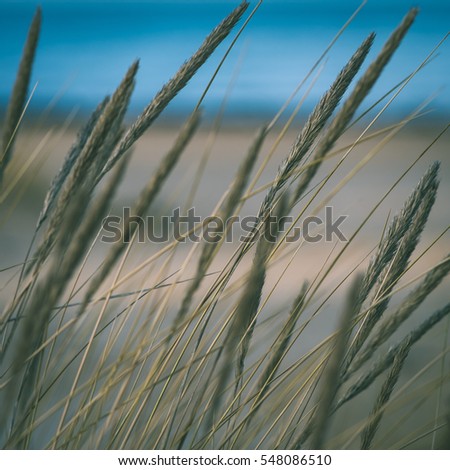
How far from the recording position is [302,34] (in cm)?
102

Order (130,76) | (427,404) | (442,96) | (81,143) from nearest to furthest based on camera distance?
1. (130,76)
2. (81,143)
3. (442,96)
4. (427,404)

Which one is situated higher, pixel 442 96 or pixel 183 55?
pixel 183 55

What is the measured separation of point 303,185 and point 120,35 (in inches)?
25.5

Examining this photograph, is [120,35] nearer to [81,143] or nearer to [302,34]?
[302,34]

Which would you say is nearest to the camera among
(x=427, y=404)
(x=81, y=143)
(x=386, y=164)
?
(x=81, y=143)

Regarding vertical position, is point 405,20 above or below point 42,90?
A: below

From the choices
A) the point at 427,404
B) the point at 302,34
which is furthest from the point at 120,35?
the point at 427,404

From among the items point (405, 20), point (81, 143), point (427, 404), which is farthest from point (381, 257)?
point (427, 404)

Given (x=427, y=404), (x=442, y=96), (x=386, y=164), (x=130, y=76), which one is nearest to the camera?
(x=130, y=76)

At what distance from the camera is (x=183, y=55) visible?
1021mm
